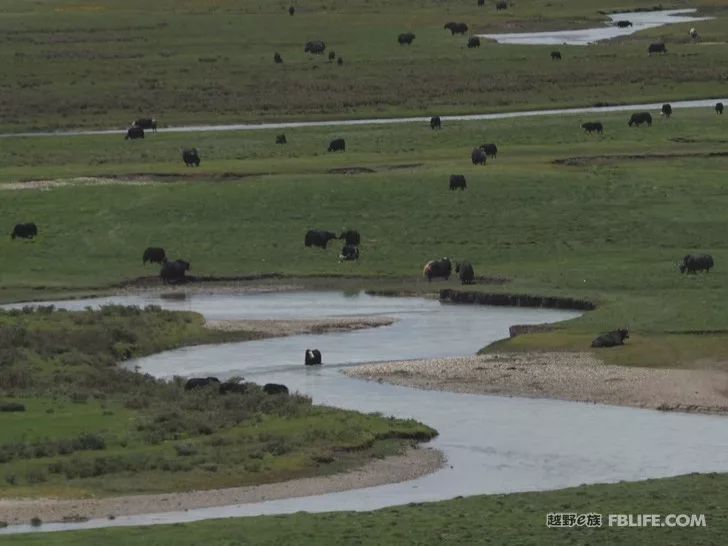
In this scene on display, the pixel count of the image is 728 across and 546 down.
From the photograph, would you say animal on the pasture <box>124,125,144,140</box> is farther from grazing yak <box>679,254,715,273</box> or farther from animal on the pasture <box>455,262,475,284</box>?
grazing yak <box>679,254,715,273</box>

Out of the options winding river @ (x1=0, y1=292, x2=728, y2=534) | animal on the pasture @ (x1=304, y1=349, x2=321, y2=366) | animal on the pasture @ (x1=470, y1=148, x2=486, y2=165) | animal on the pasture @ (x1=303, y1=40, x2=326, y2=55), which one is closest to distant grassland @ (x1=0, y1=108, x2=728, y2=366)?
animal on the pasture @ (x1=470, y1=148, x2=486, y2=165)

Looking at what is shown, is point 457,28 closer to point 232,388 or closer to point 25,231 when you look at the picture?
point 25,231

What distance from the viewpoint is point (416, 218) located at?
52844 millimetres

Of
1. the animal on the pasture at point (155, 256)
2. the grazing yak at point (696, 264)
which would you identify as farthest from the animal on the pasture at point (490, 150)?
the grazing yak at point (696, 264)

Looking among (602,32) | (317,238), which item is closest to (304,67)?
(602,32)

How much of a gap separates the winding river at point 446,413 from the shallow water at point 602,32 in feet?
198

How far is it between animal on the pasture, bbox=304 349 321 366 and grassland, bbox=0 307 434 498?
10.6 ft

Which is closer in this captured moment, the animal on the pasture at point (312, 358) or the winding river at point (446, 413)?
the winding river at point (446, 413)

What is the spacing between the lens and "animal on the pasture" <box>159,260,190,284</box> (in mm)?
47469

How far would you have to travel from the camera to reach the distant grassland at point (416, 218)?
45.8 metres

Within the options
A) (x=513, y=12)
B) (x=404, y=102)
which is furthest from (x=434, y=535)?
(x=513, y=12)

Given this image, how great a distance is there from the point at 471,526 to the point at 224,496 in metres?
5.05

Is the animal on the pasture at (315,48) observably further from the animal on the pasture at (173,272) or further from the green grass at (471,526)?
the green grass at (471,526)

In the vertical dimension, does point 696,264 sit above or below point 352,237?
below
